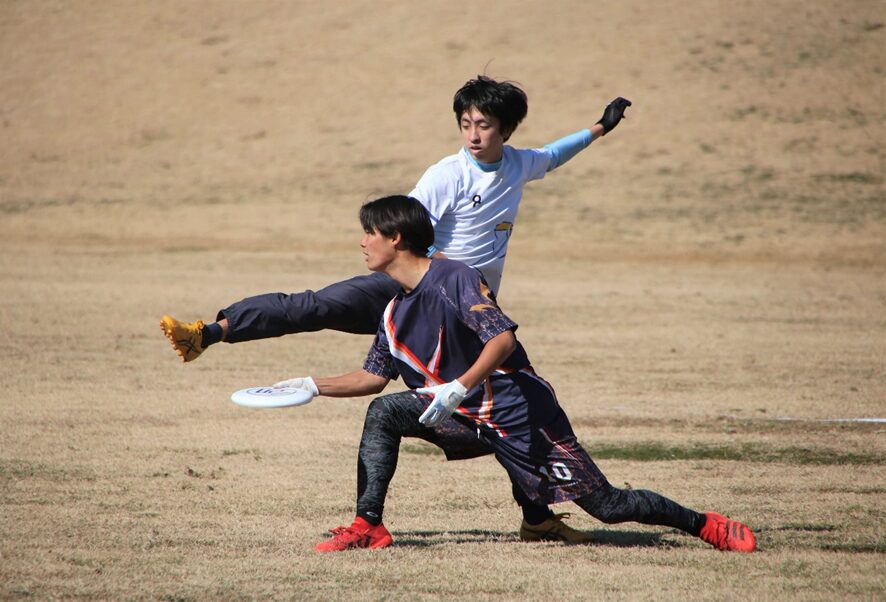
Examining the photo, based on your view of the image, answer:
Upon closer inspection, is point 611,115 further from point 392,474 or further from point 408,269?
point 392,474

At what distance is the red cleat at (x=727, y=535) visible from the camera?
466 cm

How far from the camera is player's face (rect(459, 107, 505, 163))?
5.27m

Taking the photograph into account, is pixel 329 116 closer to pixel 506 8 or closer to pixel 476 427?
pixel 506 8

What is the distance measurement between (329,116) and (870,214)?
14965 mm

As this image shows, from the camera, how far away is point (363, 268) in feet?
62.1

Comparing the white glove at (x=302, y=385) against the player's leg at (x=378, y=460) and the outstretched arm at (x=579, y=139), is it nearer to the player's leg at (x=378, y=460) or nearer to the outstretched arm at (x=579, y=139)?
the player's leg at (x=378, y=460)

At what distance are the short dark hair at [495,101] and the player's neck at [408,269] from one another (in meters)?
0.99

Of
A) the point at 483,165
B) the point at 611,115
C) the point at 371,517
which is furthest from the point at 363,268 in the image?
the point at 371,517

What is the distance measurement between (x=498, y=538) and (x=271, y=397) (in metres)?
1.28

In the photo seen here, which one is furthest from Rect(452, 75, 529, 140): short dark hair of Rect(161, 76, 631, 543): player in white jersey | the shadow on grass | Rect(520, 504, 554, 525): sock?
the shadow on grass

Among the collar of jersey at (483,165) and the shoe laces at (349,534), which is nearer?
the shoe laces at (349,534)

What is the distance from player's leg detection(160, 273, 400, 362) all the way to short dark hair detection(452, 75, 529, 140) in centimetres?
92

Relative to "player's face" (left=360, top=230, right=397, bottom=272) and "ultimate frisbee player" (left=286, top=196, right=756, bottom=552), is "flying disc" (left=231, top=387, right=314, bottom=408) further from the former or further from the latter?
"player's face" (left=360, top=230, right=397, bottom=272)

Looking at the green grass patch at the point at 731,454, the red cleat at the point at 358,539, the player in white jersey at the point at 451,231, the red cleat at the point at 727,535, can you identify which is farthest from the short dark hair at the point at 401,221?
the green grass patch at the point at 731,454
